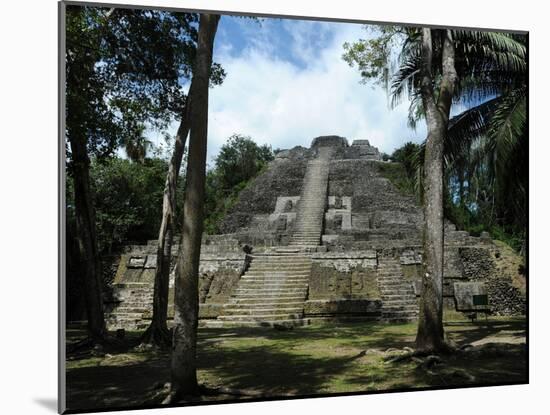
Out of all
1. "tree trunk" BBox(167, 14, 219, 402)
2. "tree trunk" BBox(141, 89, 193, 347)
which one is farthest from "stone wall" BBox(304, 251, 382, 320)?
"tree trunk" BBox(167, 14, 219, 402)

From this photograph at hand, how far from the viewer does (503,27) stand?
25.0 feet

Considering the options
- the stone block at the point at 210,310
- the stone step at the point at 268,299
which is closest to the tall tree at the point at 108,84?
the stone block at the point at 210,310

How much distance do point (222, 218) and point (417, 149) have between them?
Answer: 21.3 feet

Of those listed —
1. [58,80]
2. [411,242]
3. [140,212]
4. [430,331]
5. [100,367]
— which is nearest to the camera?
[58,80]

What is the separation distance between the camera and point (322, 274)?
9859 mm

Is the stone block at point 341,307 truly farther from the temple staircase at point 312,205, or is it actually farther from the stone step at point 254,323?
the temple staircase at point 312,205

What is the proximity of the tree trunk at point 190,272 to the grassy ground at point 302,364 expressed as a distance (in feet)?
0.80

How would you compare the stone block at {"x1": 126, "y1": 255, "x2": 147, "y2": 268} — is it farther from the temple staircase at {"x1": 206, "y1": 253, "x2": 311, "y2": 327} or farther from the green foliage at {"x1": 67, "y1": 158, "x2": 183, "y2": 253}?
the temple staircase at {"x1": 206, "y1": 253, "x2": 311, "y2": 327}

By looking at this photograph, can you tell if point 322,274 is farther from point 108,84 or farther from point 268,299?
point 108,84

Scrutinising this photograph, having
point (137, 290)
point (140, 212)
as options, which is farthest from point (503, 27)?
point (137, 290)

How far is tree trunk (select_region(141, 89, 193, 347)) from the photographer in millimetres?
7086

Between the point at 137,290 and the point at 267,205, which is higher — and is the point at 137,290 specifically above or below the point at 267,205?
below

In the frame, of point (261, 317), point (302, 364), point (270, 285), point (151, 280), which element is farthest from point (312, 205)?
point (302, 364)

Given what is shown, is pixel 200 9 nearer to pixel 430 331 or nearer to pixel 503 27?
pixel 503 27
